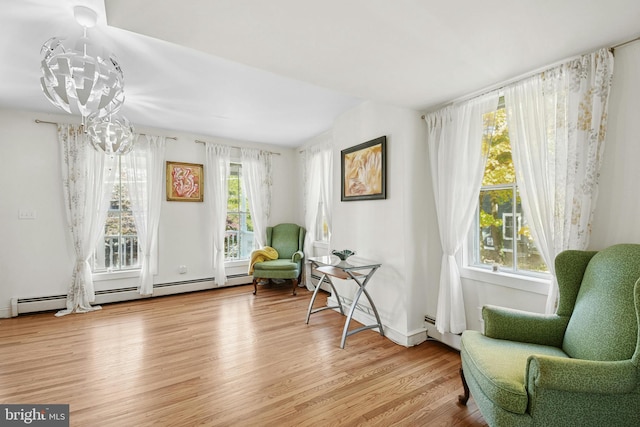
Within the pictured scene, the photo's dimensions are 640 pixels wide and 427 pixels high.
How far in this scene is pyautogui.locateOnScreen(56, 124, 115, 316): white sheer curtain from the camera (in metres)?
3.62

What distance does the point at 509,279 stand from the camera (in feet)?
7.14

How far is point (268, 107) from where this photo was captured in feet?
11.0

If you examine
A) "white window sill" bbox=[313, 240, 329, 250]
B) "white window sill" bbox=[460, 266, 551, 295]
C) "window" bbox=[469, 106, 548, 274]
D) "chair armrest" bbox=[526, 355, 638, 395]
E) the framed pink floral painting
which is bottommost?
"chair armrest" bbox=[526, 355, 638, 395]

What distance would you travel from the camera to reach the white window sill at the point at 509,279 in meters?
2.01

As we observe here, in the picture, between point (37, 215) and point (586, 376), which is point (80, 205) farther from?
point (586, 376)

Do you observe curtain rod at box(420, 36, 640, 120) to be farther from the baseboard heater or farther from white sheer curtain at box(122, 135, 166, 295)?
the baseboard heater

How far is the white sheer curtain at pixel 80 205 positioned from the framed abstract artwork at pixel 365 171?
10.8ft

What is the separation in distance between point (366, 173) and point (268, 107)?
1.40 meters

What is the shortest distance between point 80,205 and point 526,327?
15.9 ft

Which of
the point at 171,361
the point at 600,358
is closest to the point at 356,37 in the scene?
the point at 600,358

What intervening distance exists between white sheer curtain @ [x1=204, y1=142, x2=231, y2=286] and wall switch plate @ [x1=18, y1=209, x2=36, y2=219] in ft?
6.71

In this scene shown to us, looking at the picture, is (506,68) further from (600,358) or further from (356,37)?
(600,358)

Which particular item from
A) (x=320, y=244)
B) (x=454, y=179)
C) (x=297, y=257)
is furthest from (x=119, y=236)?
(x=454, y=179)

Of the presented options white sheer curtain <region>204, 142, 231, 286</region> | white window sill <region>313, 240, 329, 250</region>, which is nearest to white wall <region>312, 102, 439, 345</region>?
white window sill <region>313, 240, 329, 250</region>
